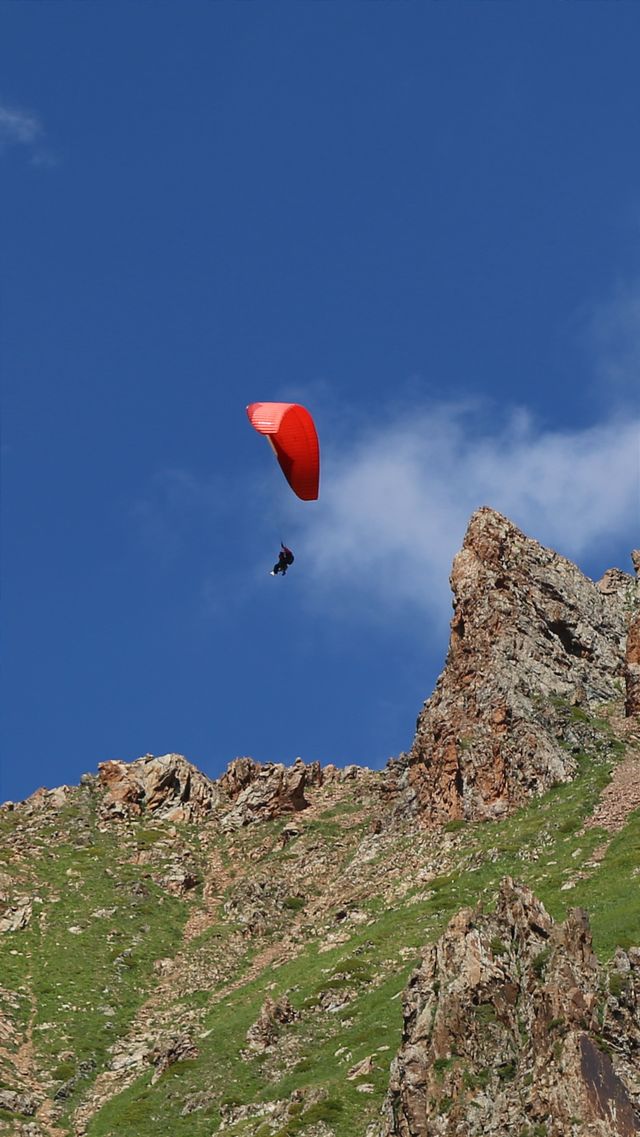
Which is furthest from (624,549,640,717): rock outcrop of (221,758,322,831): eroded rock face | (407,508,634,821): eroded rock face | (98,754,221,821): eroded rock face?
(98,754,221,821): eroded rock face

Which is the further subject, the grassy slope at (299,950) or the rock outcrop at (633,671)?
the rock outcrop at (633,671)

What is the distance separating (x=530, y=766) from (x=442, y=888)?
12.6 m

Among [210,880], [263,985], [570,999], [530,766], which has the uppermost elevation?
[210,880]

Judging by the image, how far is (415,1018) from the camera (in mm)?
39188

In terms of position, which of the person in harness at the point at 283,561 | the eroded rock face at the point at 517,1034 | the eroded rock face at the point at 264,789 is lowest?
the eroded rock face at the point at 517,1034

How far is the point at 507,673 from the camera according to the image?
272 feet

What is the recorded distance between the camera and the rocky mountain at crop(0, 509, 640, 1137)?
35844mm

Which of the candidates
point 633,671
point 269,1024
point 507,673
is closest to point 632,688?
point 633,671

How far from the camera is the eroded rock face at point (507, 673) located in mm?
77500

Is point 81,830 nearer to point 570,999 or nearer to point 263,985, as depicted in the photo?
point 263,985

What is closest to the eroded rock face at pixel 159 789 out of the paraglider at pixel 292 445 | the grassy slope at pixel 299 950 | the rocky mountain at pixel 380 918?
the rocky mountain at pixel 380 918

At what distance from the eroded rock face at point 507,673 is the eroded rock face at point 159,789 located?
780 inches

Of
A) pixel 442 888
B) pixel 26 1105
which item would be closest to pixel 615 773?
pixel 442 888

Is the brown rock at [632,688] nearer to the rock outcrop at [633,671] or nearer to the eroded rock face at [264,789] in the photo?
the rock outcrop at [633,671]
